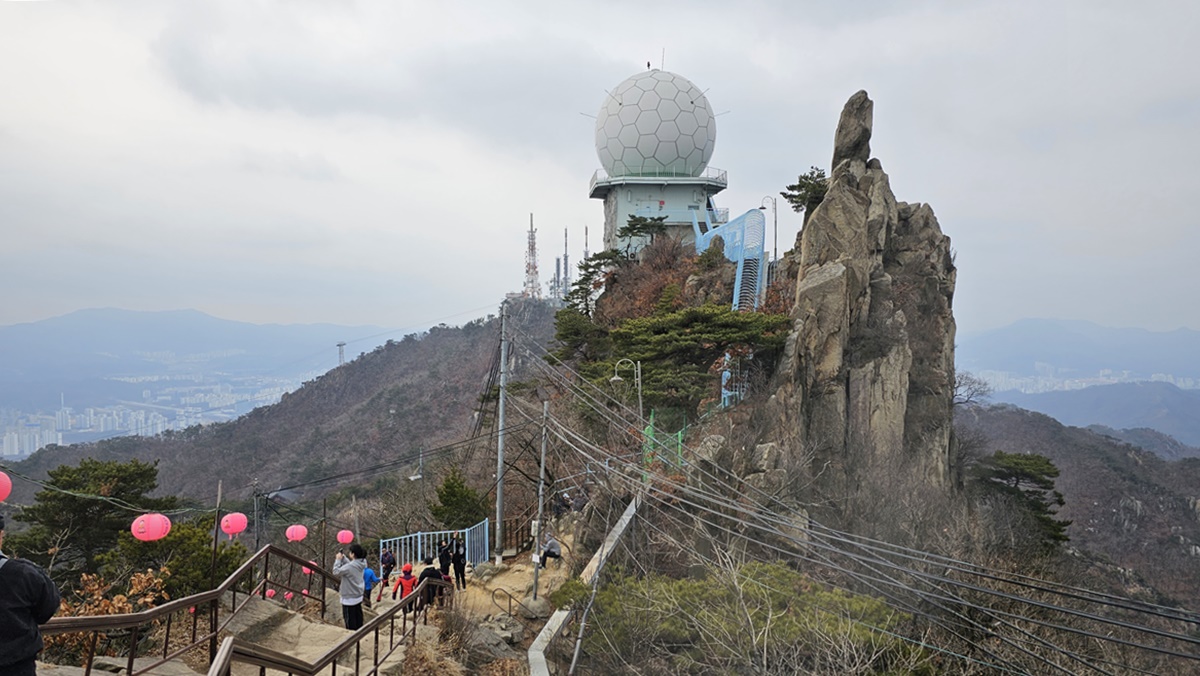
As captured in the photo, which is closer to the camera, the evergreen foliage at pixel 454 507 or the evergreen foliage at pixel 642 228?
the evergreen foliage at pixel 454 507

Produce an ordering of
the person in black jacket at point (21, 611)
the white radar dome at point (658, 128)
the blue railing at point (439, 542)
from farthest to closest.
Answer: the white radar dome at point (658, 128), the blue railing at point (439, 542), the person in black jacket at point (21, 611)

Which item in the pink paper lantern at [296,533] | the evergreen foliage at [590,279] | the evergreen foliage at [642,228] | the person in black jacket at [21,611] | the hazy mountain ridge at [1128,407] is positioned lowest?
the hazy mountain ridge at [1128,407]

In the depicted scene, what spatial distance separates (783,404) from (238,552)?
16.7m

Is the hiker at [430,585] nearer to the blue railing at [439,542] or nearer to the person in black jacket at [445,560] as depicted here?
the person in black jacket at [445,560]

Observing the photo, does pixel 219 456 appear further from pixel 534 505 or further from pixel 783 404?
pixel 783 404

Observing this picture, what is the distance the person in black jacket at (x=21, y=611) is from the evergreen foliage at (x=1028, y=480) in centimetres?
3457

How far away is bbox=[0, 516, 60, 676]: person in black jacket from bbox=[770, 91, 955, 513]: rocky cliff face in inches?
800

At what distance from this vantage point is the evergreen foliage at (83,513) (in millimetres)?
18656

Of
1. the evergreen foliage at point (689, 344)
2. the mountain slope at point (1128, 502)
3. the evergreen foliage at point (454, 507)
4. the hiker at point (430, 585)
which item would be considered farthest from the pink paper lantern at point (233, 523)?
the mountain slope at point (1128, 502)

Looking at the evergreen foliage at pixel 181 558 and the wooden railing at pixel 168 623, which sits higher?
the wooden railing at pixel 168 623

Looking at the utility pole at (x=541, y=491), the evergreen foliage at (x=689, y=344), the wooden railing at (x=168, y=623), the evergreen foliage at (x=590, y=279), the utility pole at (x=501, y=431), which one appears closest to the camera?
the wooden railing at (x=168, y=623)

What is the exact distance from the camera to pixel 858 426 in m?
26.2

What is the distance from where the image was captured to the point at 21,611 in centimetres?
377

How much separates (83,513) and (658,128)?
3046 cm
